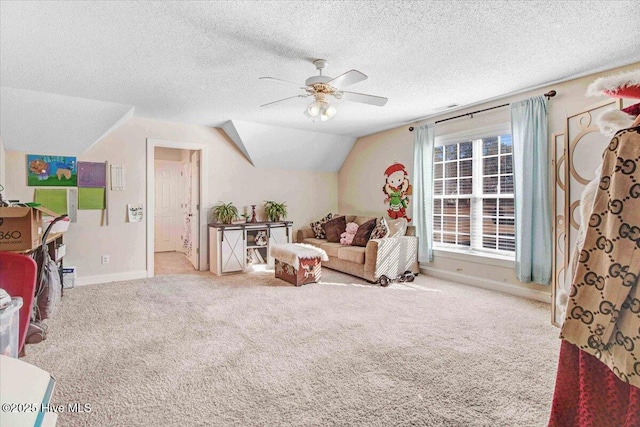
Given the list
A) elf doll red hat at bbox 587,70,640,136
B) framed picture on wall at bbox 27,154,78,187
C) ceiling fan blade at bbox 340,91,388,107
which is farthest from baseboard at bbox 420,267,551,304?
framed picture on wall at bbox 27,154,78,187

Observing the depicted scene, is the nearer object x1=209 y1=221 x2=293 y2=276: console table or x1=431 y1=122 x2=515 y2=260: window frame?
x1=431 y1=122 x2=515 y2=260: window frame

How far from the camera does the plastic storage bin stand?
1398 mm

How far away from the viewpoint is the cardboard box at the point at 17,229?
223 cm

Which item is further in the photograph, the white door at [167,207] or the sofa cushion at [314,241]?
the white door at [167,207]

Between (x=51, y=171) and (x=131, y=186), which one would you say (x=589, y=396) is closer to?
(x=131, y=186)

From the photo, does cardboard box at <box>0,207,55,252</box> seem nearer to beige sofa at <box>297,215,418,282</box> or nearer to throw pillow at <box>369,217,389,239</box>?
beige sofa at <box>297,215,418,282</box>

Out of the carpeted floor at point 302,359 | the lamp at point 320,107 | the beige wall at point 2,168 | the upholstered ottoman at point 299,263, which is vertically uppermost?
the lamp at point 320,107

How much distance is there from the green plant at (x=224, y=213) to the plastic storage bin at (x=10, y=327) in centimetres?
362

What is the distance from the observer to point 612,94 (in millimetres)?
934

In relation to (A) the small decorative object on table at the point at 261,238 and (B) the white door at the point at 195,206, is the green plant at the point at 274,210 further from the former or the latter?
(B) the white door at the point at 195,206

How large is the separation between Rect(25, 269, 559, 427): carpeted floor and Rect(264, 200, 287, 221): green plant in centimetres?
217

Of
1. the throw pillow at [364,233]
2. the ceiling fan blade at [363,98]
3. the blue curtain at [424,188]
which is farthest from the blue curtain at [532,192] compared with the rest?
the throw pillow at [364,233]

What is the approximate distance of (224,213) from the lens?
204 inches

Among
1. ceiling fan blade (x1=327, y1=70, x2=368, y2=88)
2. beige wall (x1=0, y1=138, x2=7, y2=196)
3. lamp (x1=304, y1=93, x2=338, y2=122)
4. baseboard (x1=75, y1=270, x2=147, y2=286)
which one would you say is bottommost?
baseboard (x1=75, y1=270, x2=147, y2=286)
